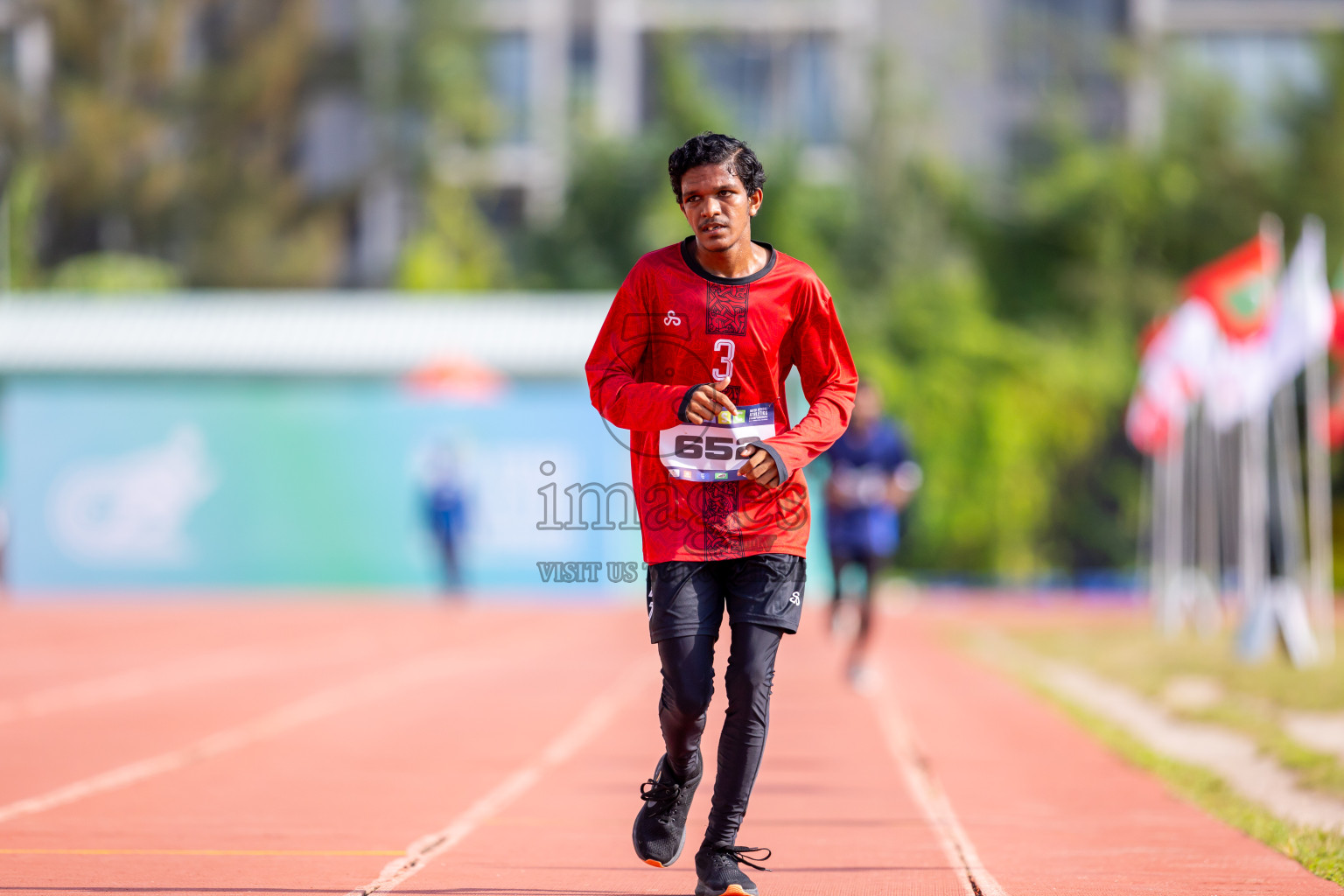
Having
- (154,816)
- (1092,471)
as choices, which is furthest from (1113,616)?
(154,816)

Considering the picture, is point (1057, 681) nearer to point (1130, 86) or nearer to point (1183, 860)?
point (1183, 860)

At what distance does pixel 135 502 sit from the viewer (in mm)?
27781

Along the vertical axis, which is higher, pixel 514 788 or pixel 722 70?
pixel 722 70

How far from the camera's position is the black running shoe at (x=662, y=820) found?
522 centimetres

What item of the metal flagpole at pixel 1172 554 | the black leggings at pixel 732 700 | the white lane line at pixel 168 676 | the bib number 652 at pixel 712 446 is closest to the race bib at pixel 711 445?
the bib number 652 at pixel 712 446

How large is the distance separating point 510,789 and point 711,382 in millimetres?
3307

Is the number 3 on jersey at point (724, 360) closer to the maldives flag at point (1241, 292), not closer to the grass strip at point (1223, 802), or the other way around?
the grass strip at point (1223, 802)

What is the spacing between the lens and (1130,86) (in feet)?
160

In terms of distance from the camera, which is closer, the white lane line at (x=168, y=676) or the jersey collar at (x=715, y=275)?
the jersey collar at (x=715, y=275)

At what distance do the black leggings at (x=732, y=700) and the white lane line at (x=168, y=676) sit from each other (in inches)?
265

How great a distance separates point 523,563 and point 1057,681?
1420 centimetres

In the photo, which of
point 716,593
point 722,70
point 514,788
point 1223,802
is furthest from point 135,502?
point 722,70

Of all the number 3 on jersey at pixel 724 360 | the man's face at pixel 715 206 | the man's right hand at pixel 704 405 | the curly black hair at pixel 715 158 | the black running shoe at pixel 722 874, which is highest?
the curly black hair at pixel 715 158

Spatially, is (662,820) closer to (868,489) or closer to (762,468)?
(762,468)
